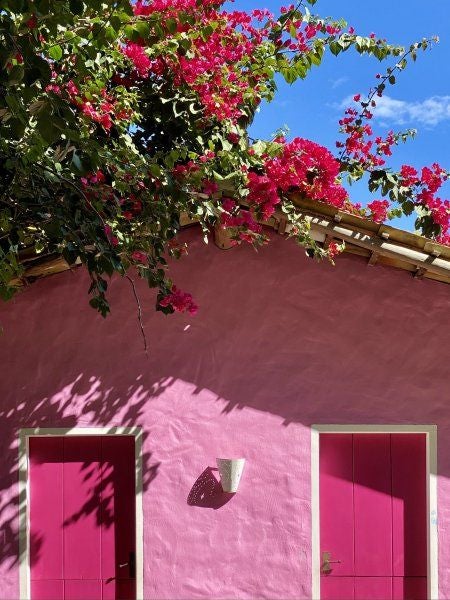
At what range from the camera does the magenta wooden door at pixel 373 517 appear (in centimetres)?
498

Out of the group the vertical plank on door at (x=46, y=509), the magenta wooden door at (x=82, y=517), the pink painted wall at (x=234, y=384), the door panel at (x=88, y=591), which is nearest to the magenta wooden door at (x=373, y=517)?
the pink painted wall at (x=234, y=384)

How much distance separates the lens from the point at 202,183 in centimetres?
420

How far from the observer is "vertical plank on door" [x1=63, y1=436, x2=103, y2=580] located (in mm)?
5086

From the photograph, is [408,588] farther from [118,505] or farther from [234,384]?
[118,505]

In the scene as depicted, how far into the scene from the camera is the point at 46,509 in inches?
201

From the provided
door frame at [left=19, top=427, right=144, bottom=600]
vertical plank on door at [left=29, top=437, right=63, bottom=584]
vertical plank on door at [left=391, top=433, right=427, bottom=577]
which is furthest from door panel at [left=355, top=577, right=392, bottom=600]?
vertical plank on door at [left=29, top=437, right=63, bottom=584]

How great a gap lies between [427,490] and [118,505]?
2682 mm

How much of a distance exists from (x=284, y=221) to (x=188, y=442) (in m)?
2.08

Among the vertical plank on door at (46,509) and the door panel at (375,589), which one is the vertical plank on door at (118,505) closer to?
the vertical plank on door at (46,509)

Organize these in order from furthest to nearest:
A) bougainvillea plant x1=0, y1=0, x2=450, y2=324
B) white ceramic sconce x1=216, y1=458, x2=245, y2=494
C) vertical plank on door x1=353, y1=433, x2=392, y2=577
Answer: vertical plank on door x1=353, y1=433, x2=392, y2=577 → white ceramic sconce x1=216, y1=458, x2=245, y2=494 → bougainvillea plant x1=0, y1=0, x2=450, y2=324

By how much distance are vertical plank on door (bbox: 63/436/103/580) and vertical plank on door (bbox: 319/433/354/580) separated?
1.97 m

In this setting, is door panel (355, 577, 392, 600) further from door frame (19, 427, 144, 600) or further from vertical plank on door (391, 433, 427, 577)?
door frame (19, 427, 144, 600)

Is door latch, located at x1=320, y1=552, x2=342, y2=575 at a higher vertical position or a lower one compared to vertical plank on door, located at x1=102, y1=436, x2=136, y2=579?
lower

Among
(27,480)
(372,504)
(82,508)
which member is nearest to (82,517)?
(82,508)
